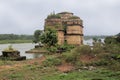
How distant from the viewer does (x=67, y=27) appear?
5556 cm

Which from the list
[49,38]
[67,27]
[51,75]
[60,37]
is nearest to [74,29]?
[67,27]

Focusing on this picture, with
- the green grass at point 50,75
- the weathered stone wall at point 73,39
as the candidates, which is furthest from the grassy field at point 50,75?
the weathered stone wall at point 73,39

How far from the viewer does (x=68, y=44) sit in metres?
56.0

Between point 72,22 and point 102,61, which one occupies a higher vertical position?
point 72,22

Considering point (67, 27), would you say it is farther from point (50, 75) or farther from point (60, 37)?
point (50, 75)

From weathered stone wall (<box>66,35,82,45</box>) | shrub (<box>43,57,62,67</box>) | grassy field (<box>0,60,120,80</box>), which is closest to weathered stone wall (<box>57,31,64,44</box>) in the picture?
weathered stone wall (<box>66,35,82,45</box>)

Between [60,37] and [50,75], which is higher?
[60,37]

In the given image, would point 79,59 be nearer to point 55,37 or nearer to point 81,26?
point 55,37

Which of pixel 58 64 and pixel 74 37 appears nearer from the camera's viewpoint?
pixel 58 64

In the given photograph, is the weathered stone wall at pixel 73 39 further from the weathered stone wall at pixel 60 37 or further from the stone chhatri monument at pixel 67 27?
the weathered stone wall at pixel 60 37

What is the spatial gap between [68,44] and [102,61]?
3530 centimetres

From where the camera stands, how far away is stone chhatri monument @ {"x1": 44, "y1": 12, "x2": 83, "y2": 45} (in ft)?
178

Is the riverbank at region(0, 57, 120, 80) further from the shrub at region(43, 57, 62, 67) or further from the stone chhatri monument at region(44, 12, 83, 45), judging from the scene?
the stone chhatri monument at region(44, 12, 83, 45)

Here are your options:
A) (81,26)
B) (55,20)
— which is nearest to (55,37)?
(55,20)
